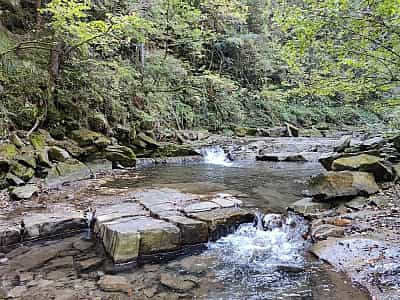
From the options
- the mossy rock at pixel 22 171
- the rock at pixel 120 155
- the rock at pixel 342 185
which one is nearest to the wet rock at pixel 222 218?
the rock at pixel 342 185

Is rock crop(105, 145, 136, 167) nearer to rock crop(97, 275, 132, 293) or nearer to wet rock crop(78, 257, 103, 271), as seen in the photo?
wet rock crop(78, 257, 103, 271)

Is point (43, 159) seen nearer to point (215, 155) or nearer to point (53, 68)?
point (53, 68)

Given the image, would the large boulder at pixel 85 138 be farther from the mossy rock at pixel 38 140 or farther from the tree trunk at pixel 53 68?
the tree trunk at pixel 53 68

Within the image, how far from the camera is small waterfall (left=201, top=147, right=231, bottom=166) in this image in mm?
11117

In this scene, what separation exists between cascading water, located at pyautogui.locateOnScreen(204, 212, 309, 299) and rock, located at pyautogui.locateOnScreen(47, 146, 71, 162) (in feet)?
15.5

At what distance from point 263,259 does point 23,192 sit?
4115 millimetres

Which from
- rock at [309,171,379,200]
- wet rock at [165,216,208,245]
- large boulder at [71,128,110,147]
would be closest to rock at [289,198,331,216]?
rock at [309,171,379,200]

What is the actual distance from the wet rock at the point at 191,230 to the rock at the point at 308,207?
1552 millimetres

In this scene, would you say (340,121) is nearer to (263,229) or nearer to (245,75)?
(245,75)

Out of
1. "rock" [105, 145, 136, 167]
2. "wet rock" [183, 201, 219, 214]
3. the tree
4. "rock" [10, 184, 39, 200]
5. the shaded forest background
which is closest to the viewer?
"wet rock" [183, 201, 219, 214]

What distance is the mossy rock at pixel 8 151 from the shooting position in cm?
627

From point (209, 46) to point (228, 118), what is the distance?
172 inches

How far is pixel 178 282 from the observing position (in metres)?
3.29

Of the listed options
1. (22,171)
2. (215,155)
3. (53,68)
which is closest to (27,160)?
(22,171)
